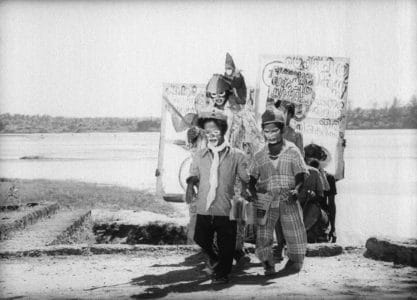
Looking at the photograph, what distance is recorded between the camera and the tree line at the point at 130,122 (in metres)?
6.28

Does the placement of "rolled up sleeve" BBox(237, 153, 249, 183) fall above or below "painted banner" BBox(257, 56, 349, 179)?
below

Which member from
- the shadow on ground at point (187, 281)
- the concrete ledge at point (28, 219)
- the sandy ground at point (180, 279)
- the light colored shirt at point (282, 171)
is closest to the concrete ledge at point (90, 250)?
the sandy ground at point (180, 279)

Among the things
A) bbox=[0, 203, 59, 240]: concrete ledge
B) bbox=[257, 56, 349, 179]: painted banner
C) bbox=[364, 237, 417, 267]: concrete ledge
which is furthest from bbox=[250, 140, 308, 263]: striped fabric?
bbox=[0, 203, 59, 240]: concrete ledge

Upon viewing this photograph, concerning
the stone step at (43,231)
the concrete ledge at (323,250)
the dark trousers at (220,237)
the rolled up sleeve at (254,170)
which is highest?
the rolled up sleeve at (254,170)

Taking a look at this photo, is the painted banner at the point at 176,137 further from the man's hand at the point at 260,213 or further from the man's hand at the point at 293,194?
the man's hand at the point at 293,194

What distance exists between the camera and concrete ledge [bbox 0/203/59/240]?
20.3 feet

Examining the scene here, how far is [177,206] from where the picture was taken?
8844 mm

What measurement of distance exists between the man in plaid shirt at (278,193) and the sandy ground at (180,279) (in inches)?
10.2

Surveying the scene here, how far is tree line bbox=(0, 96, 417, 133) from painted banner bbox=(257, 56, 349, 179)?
0.40 m

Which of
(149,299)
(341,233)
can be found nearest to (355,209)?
(341,233)

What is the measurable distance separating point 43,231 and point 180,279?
2620mm

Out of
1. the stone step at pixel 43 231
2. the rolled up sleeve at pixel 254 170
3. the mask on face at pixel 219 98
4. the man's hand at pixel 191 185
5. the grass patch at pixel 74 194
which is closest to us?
the man's hand at pixel 191 185

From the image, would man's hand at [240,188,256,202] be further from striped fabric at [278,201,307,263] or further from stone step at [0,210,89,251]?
stone step at [0,210,89,251]

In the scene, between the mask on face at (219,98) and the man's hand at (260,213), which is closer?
the man's hand at (260,213)
